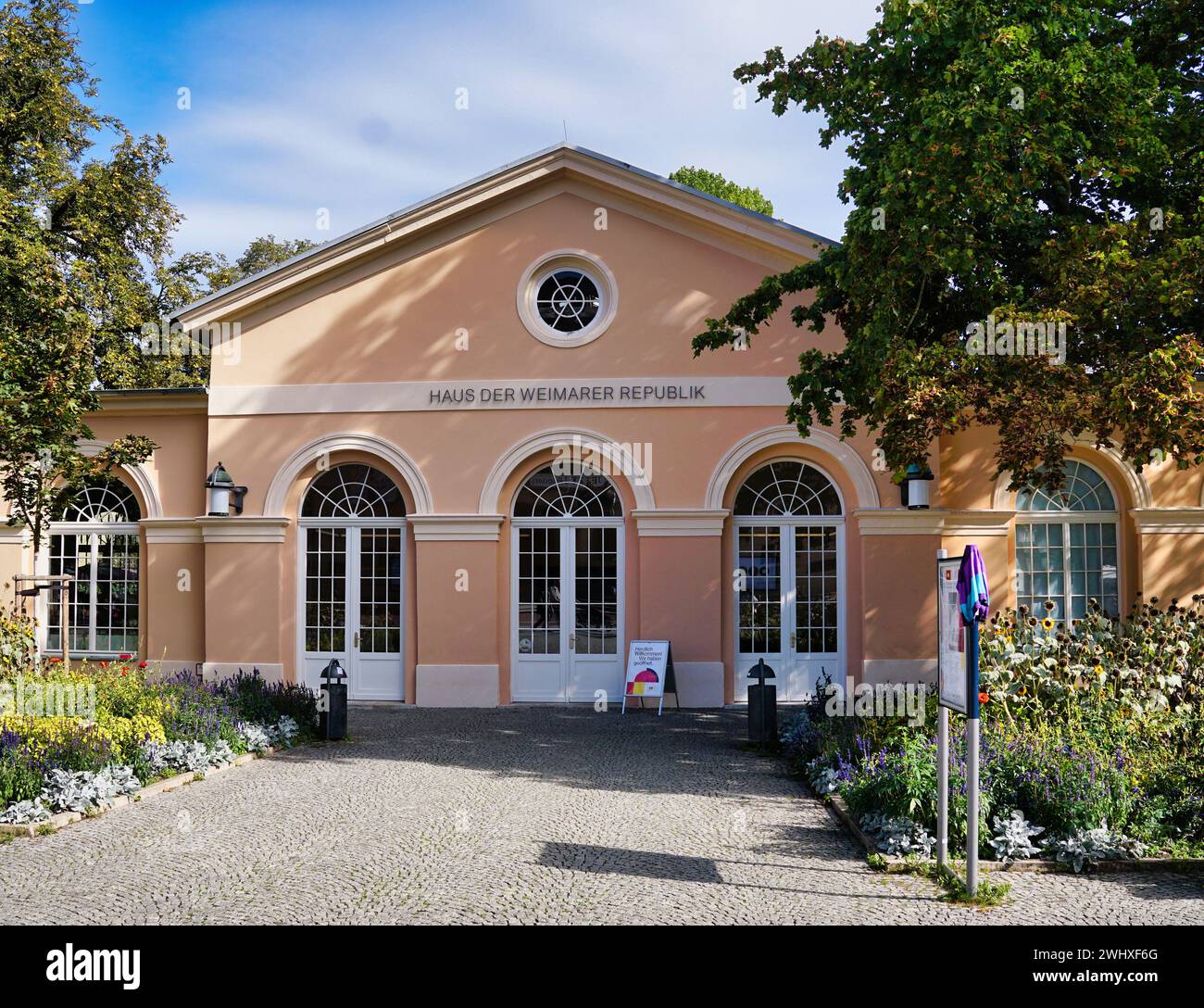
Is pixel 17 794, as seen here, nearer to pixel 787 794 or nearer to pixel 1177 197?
pixel 787 794

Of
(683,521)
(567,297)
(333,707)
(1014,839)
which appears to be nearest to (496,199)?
(567,297)

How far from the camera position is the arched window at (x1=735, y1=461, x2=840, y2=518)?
13.5 m

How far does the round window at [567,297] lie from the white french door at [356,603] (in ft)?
11.1

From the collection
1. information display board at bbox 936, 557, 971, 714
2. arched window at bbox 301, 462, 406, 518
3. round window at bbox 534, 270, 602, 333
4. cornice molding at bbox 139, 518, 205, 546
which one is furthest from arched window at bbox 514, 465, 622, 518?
information display board at bbox 936, 557, 971, 714

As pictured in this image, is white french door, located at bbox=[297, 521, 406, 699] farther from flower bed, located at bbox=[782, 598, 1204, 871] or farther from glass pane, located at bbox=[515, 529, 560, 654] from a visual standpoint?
flower bed, located at bbox=[782, 598, 1204, 871]

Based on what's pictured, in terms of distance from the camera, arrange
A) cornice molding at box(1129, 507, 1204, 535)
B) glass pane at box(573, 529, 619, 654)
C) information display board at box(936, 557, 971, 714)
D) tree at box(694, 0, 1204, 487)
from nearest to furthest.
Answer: information display board at box(936, 557, 971, 714), tree at box(694, 0, 1204, 487), cornice molding at box(1129, 507, 1204, 535), glass pane at box(573, 529, 619, 654)

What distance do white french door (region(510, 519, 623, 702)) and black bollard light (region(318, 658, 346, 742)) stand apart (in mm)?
3039

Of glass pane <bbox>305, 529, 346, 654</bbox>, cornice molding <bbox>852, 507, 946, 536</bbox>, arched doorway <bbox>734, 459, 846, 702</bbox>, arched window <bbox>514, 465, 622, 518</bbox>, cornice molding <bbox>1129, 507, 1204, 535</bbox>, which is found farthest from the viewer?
glass pane <bbox>305, 529, 346, 654</bbox>

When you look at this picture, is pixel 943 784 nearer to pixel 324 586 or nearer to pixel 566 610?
pixel 566 610

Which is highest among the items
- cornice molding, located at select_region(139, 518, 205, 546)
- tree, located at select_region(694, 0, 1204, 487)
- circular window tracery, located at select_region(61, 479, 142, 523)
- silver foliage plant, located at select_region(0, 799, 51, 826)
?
tree, located at select_region(694, 0, 1204, 487)

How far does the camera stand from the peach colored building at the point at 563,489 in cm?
1321

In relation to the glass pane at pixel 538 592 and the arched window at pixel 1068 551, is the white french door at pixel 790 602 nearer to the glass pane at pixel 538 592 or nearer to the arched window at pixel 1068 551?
the glass pane at pixel 538 592

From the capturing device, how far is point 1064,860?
20.0ft

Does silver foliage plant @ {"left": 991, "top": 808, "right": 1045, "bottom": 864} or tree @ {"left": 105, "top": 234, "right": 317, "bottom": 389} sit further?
tree @ {"left": 105, "top": 234, "right": 317, "bottom": 389}
